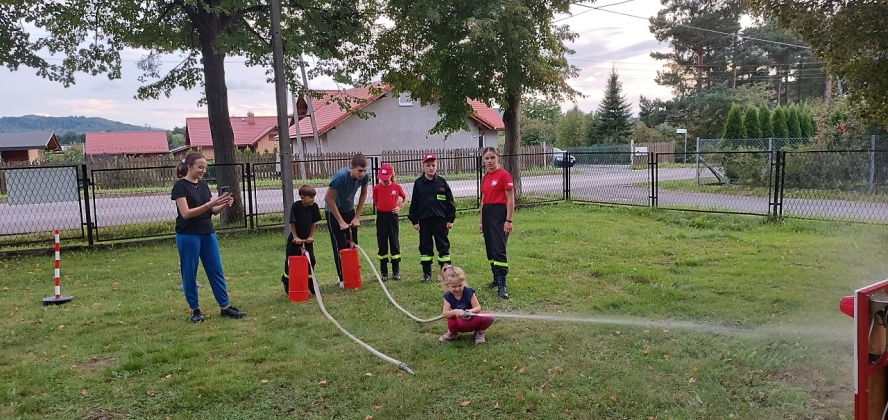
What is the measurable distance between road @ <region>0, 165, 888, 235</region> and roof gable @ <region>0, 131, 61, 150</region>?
32.9m

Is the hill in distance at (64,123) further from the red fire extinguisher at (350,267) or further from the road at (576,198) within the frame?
the red fire extinguisher at (350,267)

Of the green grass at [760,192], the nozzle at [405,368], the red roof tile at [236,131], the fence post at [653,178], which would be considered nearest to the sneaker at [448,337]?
the nozzle at [405,368]

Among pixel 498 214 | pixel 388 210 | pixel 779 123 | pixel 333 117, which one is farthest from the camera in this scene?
pixel 333 117

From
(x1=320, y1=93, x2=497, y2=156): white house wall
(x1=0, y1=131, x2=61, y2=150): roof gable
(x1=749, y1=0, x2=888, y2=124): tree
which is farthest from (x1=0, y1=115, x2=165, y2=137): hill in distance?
(x1=749, y1=0, x2=888, y2=124): tree

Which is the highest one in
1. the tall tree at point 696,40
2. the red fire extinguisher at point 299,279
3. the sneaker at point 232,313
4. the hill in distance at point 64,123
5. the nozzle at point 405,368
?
the hill in distance at point 64,123

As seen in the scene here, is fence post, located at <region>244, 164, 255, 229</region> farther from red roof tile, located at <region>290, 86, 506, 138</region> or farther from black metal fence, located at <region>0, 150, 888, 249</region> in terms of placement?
red roof tile, located at <region>290, 86, 506, 138</region>

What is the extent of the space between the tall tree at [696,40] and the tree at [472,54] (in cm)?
3127

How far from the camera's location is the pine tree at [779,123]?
26828 millimetres

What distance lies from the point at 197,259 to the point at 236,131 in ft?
173

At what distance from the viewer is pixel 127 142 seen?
63625 mm

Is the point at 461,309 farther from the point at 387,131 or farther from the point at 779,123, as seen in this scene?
the point at 387,131

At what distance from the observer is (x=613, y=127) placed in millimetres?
44812

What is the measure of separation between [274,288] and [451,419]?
4753 mm

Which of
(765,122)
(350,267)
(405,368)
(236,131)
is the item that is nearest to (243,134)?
(236,131)
